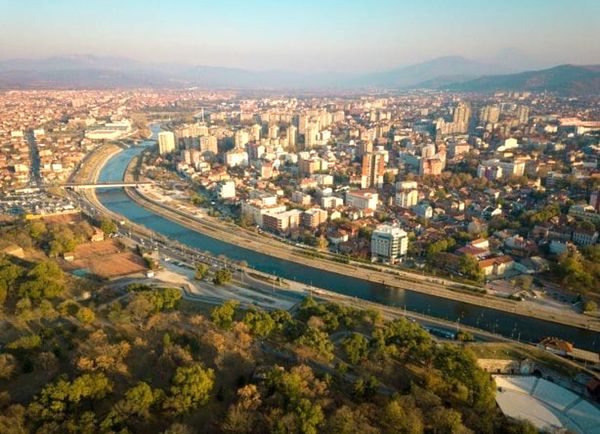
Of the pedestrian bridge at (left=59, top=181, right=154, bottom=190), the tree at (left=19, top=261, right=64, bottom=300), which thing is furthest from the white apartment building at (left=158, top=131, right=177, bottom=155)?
the tree at (left=19, top=261, right=64, bottom=300)

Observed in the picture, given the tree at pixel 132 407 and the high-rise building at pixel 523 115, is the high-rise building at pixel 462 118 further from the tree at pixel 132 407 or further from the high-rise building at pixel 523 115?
the tree at pixel 132 407

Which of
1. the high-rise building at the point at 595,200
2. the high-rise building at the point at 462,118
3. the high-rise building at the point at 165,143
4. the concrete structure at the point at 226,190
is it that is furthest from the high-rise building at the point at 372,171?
the high-rise building at the point at 462,118

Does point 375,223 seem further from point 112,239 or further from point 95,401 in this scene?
point 95,401

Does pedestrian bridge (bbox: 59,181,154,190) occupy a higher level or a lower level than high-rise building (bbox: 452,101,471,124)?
lower

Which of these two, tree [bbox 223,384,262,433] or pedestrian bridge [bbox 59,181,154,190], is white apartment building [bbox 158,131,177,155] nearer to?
pedestrian bridge [bbox 59,181,154,190]

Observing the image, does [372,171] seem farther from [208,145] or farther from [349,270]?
[208,145]

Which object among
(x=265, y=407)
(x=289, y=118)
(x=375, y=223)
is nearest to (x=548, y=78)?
(x=289, y=118)
